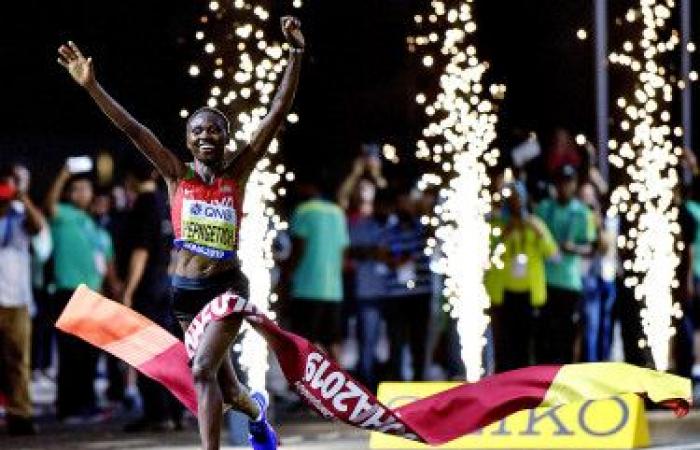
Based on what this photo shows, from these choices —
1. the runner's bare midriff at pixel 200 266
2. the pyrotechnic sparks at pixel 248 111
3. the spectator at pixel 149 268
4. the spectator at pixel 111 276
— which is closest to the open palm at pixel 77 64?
the runner's bare midriff at pixel 200 266

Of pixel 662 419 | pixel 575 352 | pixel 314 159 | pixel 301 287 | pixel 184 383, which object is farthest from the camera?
pixel 314 159

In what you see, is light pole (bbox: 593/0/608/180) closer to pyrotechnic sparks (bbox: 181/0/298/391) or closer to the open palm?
pyrotechnic sparks (bbox: 181/0/298/391)

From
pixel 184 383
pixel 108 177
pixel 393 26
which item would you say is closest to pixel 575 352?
pixel 108 177

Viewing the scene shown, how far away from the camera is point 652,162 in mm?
15750

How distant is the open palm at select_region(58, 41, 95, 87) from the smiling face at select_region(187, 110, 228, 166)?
55 cm

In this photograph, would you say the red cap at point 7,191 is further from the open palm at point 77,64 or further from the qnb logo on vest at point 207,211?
the qnb logo on vest at point 207,211

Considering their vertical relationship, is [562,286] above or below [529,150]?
below

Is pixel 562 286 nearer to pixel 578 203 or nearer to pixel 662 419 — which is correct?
pixel 578 203

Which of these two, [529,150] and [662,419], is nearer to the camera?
[662,419]

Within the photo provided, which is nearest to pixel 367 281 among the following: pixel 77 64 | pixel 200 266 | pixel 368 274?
pixel 368 274

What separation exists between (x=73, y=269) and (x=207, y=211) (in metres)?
5.57

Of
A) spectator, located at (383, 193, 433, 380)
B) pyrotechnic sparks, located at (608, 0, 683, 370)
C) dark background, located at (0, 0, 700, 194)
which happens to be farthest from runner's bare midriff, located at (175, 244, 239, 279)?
dark background, located at (0, 0, 700, 194)

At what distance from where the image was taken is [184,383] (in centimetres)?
948

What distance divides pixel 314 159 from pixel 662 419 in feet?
27.1
